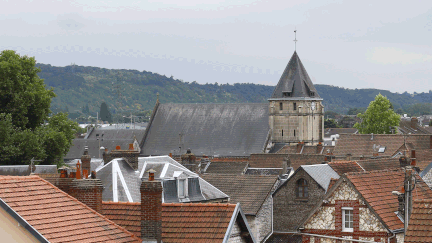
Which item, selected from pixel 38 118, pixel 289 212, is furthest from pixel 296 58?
pixel 289 212

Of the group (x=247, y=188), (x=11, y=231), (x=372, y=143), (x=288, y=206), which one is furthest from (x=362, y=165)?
(x=372, y=143)

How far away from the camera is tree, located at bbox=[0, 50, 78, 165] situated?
52406mm

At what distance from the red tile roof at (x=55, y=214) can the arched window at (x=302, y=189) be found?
973 inches

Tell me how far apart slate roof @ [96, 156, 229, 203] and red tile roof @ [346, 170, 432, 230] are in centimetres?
868

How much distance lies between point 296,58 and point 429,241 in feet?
287

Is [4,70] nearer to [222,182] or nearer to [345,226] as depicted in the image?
[222,182]

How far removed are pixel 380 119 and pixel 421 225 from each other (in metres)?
86.8

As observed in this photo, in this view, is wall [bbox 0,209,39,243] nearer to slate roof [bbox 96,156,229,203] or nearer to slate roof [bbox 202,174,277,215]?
slate roof [bbox 96,156,229,203]

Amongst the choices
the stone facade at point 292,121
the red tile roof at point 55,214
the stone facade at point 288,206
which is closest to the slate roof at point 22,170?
the stone facade at point 288,206

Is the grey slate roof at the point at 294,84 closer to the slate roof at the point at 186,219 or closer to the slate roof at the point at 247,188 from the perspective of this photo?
the slate roof at the point at 247,188

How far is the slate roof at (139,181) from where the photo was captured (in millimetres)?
27766

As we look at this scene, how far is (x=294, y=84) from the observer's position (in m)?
100

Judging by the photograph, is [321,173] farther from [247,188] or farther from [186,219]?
[186,219]

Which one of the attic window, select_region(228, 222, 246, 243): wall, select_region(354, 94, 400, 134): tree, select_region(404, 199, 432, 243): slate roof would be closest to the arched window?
the attic window
